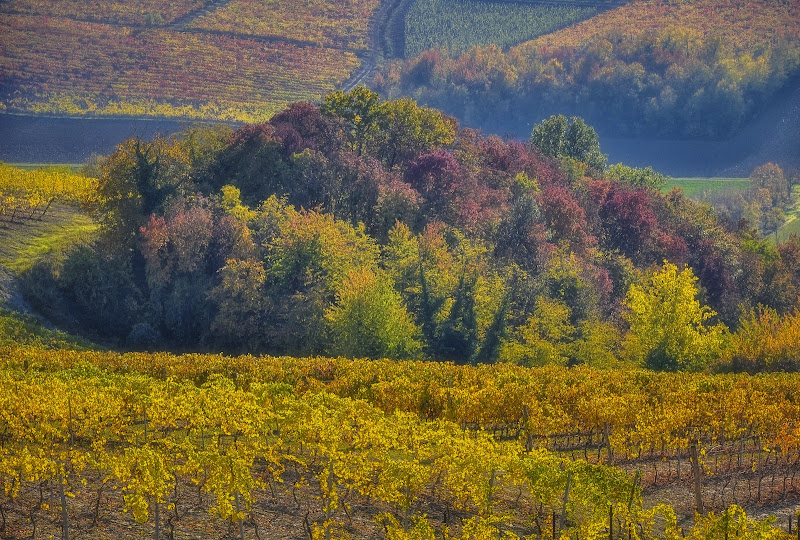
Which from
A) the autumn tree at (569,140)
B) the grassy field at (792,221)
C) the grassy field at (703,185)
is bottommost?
the grassy field at (792,221)

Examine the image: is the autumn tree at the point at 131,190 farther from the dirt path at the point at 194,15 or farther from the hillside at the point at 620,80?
the hillside at the point at 620,80

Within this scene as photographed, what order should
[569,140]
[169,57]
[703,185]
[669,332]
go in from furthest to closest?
[169,57] < [703,185] < [569,140] < [669,332]

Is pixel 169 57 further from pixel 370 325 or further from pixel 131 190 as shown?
pixel 370 325

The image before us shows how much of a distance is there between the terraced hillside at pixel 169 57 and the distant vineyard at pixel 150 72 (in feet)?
0.53

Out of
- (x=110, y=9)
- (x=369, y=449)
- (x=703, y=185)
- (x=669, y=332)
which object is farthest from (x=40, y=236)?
(x=110, y=9)

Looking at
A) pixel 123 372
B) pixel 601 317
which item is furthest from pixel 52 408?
pixel 601 317

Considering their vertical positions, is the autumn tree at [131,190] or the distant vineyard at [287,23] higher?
the distant vineyard at [287,23]

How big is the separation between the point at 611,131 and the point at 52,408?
500 feet

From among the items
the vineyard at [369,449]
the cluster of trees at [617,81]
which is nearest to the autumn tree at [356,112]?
the vineyard at [369,449]

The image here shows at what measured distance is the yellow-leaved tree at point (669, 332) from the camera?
62.2 meters

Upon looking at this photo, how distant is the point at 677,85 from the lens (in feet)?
556

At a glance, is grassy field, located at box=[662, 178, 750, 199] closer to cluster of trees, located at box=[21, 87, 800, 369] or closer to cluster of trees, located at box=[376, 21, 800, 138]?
cluster of trees, located at box=[376, 21, 800, 138]

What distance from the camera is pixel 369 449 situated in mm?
30234

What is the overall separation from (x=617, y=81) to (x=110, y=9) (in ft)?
277
